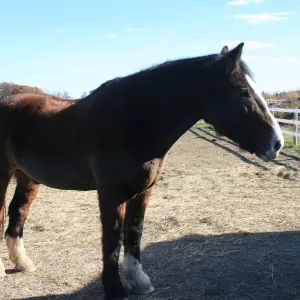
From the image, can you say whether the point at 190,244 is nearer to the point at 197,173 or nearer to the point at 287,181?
the point at 287,181

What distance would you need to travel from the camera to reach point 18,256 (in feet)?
13.7

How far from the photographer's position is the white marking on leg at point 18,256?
414 centimetres

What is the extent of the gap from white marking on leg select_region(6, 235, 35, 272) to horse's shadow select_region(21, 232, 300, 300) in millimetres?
654

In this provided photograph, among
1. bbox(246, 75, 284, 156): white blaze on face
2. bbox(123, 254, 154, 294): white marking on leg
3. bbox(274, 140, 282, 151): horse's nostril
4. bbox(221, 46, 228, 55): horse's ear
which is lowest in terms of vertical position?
bbox(123, 254, 154, 294): white marking on leg

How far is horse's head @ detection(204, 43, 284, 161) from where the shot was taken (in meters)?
2.96

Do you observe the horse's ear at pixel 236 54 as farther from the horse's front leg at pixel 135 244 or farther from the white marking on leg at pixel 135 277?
the white marking on leg at pixel 135 277

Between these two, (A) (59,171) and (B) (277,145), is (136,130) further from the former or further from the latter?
(B) (277,145)

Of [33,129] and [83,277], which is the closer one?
[33,129]

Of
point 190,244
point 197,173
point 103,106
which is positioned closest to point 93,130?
point 103,106

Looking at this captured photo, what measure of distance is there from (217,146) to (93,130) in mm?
11652

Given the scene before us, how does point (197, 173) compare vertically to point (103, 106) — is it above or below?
below

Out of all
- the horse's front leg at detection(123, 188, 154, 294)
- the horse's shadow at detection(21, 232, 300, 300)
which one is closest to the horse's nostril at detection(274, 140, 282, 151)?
the horse's front leg at detection(123, 188, 154, 294)

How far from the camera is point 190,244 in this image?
4762 millimetres

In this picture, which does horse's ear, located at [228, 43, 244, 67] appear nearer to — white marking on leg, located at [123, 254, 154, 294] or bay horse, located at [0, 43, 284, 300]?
bay horse, located at [0, 43, 284, 300]
